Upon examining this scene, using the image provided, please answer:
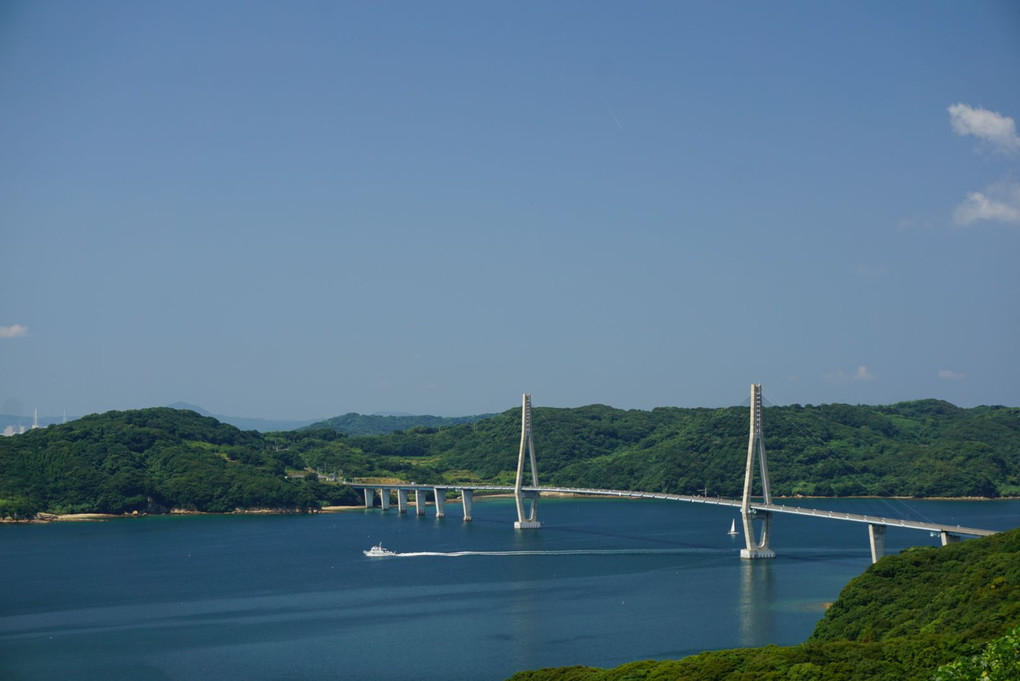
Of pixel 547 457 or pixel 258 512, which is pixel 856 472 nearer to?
pixel 547 457

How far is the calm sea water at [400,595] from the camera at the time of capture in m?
32.6

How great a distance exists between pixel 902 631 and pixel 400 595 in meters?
20.4

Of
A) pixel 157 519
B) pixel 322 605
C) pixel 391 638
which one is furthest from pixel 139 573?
pixel 157 519

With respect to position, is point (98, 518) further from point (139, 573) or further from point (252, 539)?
point (139, 573)

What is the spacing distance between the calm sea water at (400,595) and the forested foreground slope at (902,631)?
2.65m

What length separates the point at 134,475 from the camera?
81.2 metres

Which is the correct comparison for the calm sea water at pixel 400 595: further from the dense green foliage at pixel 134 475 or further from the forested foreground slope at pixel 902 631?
the dense green foliage at pixel 134 475

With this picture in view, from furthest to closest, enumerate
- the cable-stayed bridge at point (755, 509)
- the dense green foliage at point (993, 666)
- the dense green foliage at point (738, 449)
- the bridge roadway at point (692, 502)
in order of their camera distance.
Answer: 1. the dense green foliage at point (738, 449)
2. the cable-stayed bridge at point (755, 509)
3. the bridge roadway at point (692, 502)
4. the dense green foliage at point (993, 666)

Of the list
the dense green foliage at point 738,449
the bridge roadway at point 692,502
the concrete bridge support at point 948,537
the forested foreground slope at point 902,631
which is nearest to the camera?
the forested foreground slope at point 902,631

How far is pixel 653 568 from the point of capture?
4838cm

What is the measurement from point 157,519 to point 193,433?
63.9 ft

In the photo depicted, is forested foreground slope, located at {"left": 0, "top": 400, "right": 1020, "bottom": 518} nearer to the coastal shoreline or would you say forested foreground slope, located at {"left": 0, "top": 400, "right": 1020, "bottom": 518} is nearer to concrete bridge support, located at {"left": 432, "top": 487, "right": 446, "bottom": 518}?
the coastal shoreline

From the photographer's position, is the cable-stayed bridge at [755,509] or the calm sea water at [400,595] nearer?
the calm sea water at [400,595]

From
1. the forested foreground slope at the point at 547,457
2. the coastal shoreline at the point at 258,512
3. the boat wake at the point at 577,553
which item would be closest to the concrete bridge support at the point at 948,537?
the boat wake at the point at 577,553
